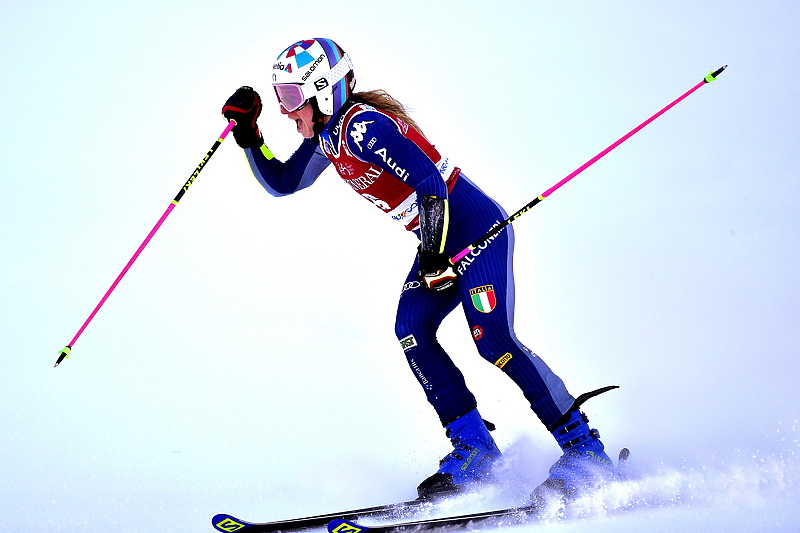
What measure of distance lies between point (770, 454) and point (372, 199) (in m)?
2.00

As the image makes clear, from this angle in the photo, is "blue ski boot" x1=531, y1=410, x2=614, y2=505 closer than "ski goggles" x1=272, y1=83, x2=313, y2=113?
Yes

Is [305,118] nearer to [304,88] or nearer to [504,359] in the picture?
[304,88]

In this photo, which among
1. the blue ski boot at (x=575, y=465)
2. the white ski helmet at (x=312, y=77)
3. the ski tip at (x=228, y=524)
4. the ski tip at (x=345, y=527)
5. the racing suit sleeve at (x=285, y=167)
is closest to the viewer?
the ski tip at (x=345, y=527)

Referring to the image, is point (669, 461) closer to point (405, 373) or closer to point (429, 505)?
point (429, 505)

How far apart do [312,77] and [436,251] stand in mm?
839

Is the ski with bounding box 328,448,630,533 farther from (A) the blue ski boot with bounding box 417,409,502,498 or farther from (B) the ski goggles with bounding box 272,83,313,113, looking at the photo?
(B) the ski goggles with bounding box 272,83,313,113

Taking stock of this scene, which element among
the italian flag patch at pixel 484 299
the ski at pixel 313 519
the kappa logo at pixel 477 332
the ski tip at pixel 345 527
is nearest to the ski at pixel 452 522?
the ski tip at pixel 345 527

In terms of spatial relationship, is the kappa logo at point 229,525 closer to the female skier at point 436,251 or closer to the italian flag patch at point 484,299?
the female skier at point 436,251

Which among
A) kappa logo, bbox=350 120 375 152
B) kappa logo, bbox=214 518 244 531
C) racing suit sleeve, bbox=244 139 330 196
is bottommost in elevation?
kappa logo, bbox=214 518 244 531

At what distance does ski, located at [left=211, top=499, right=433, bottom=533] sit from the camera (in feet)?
10.7

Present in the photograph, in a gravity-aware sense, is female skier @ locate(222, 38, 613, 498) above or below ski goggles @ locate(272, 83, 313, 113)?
below

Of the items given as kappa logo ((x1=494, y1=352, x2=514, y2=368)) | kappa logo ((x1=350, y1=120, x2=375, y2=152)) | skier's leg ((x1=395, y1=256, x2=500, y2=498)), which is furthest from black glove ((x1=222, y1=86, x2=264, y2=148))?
kappa logo ((x1=494, y1=352, x2=514, y2=368))

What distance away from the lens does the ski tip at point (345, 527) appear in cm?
311

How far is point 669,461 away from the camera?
3.81 meters
